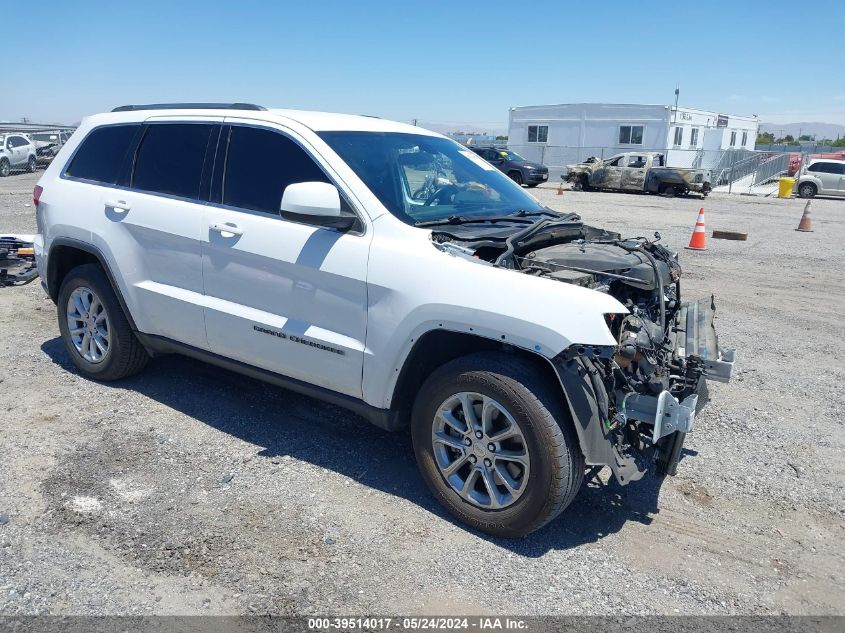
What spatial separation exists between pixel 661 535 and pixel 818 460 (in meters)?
1.53

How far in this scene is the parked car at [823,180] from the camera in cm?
2623

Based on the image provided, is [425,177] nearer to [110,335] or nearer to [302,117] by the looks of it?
[302,117]

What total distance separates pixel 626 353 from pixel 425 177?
1.81m

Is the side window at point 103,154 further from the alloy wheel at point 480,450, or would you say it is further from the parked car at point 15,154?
the parked car at point 15,154

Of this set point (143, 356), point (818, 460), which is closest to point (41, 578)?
point (143, 356)

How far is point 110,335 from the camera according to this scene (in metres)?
5.05

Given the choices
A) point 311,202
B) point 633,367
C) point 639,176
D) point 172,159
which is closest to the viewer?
point 633,367

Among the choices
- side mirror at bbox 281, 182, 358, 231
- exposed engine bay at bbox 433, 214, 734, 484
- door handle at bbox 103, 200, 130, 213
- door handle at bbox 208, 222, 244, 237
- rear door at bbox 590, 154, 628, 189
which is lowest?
rear door at bbox 590, 154, 628, 189

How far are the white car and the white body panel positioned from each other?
0.01m

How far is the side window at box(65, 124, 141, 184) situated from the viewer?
5.00 metres

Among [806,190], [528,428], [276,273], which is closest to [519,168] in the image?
[806,190]

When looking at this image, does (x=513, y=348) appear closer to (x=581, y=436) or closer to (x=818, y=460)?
(x=581, y=436)

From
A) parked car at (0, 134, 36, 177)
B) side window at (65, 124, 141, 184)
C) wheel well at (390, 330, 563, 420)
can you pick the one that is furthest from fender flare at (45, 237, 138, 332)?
parked car at (0, 134, 36, 177)

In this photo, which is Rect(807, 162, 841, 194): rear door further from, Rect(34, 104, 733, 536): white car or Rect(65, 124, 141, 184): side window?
Rect(65, 124, 141, 184): side window
